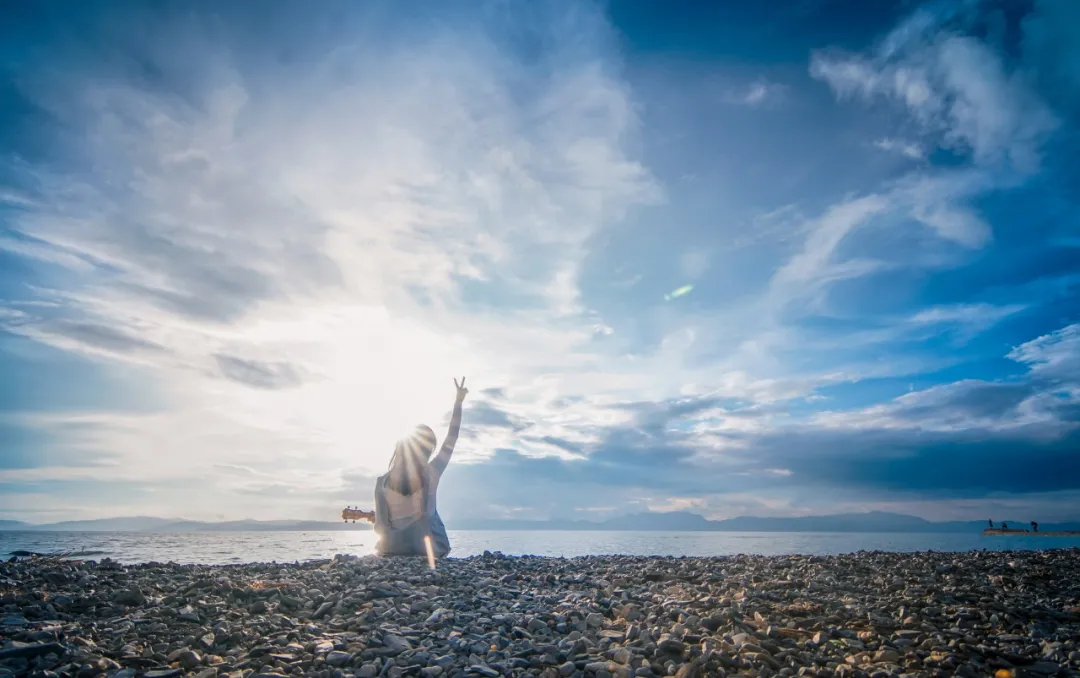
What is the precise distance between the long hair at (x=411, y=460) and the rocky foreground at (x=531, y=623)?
562cm

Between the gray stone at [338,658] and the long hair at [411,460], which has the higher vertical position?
the long hair at [411,460]

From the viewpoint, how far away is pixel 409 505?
19.6m

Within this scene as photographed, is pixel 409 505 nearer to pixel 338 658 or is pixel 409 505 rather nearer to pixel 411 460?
pixel 411 460

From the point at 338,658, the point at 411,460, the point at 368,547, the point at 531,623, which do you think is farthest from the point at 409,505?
the point at 368,547

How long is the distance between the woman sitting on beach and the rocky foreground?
17.3ft

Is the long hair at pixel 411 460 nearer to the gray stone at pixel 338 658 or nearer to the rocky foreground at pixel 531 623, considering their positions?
the rocky foreground at pixel 531 623

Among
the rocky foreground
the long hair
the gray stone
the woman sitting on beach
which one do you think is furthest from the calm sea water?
the gray stone

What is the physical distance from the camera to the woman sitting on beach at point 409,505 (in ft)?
63.2

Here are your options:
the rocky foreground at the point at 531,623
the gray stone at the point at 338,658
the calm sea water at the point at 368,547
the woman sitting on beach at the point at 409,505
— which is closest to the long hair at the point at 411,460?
the woman sitting on beach at the point at 409,505

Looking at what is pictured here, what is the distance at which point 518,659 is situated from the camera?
7.72m

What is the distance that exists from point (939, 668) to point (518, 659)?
19.1 feet

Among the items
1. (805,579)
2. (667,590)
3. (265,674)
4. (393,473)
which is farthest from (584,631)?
(393,473)

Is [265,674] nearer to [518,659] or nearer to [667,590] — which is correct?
[518,659]

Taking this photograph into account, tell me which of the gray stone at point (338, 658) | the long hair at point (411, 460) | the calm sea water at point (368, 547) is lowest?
the calm sea water at point (368, 547)
